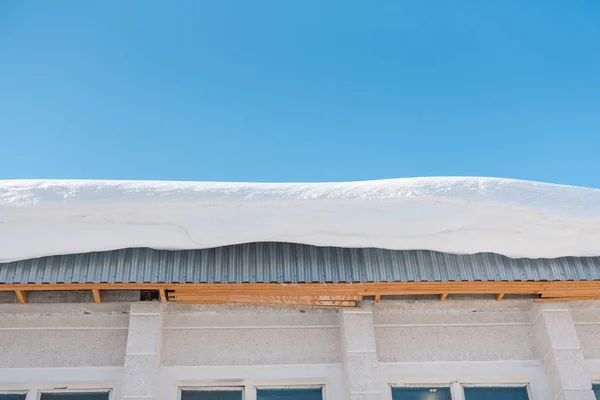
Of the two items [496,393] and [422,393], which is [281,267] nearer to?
[422,393]

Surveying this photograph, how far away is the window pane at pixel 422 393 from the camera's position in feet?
21.6

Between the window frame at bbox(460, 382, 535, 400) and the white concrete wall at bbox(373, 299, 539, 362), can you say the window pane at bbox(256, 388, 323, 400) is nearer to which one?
the white concrete wall at bbox(373, 299, 539, 362)

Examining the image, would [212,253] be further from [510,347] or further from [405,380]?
[510,347]

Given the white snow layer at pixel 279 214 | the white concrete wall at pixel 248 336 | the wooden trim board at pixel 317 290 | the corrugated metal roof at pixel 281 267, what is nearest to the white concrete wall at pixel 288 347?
the white concrete wall at pixel 248 336

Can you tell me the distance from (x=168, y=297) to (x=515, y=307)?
309 centimetres

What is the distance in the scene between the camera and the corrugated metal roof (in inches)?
243

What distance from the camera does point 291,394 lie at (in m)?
6.59

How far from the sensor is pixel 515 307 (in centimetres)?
702

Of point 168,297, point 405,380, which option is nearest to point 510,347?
point 405,380

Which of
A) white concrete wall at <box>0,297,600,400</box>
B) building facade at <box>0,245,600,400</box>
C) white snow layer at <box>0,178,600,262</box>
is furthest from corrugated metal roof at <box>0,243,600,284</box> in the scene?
white concrete wall at <box>0,297,600,400</box>

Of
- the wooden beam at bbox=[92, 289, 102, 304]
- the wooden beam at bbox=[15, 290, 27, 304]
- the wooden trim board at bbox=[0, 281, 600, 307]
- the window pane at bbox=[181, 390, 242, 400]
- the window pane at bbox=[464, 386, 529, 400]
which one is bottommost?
the window pane at bbox=[464, 386, 529, 400]

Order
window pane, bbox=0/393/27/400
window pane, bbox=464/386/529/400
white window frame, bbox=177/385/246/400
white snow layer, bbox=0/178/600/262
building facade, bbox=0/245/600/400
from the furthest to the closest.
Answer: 1. window pane, bbox=464/386/529/400
2. white window frame, bbox=177/385/246/400
3. window pane, bbox=0/393/27/400
4. building facade, bbox=0/245/600/400
5. white snow layer, bbox=0/178/600/262

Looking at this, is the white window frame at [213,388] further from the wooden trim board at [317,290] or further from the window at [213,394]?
the wooden trim board at [317,290]

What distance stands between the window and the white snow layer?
1.34 meters
